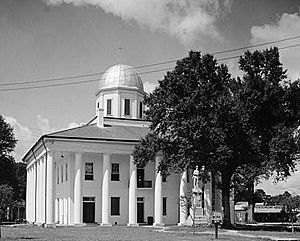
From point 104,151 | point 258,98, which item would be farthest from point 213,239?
point 104,151

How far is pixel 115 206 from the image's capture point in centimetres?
5784

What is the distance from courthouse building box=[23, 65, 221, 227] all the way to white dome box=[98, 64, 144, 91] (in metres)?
4.62

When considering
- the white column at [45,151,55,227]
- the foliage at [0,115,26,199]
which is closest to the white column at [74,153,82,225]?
A: the white column at [45,151,55,227]

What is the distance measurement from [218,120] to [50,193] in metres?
17.6

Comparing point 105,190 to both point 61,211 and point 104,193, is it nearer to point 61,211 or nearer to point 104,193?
point 104,193

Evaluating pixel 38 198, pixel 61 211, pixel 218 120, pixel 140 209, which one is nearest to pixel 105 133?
pixel 140 209

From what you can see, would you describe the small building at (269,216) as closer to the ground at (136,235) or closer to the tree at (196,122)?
the tree at (196,122)

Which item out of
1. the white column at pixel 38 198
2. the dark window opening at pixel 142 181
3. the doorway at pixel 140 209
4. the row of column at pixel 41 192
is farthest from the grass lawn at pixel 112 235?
the white column at pixel 38 198

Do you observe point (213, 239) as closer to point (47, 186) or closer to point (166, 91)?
point (166, 91)

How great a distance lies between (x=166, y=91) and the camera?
48000 mm

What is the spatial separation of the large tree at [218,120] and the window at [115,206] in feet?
33.4

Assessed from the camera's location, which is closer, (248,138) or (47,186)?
(248,138)

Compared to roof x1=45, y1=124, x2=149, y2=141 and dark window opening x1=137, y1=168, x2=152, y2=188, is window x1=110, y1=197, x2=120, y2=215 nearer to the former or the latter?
dark window opening x1=137, y1=168, x2=152, y2=188

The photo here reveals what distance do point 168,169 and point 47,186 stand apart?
461 inches
